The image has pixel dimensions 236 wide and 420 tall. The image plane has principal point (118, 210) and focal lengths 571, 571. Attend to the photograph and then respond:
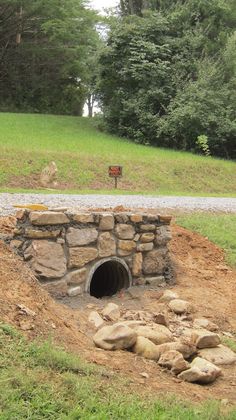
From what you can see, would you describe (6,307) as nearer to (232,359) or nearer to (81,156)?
(232,359)

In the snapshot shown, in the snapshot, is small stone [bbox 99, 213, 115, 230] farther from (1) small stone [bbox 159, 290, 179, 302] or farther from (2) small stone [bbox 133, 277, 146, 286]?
(1) small stone [bbox 159, 290, 179, 302]

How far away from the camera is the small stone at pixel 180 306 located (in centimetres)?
682

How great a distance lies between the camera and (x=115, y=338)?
5180mm

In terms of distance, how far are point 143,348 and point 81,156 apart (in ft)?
48.2

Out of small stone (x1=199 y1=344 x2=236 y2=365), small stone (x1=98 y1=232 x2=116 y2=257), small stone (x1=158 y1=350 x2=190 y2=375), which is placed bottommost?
small stone (x1=199 y1=344 x2=236 y2=365)

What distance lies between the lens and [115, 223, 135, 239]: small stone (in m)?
7.32

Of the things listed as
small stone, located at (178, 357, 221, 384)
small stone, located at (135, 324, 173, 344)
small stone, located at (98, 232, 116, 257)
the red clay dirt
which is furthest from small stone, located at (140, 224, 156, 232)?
small stone, located at (178, 357, 221, 384)

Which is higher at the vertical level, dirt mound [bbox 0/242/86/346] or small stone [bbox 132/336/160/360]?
dirt mound [bbox 0/242/86/346]

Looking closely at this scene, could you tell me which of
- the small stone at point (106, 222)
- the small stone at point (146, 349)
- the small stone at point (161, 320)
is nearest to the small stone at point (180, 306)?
the small stone at point (161, 320)

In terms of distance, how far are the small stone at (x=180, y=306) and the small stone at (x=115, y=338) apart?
160 cm

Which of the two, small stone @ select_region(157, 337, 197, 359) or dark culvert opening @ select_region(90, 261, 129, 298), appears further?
dark culvert opening @ select_region(90, 261, 129, 298)

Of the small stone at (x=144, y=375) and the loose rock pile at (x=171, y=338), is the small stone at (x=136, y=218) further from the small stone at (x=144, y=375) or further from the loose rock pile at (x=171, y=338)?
the small stone at (x=144, y=375)

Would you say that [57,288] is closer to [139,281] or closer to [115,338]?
[139,281]

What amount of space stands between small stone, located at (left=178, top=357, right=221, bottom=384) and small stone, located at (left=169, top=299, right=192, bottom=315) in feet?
5.04
